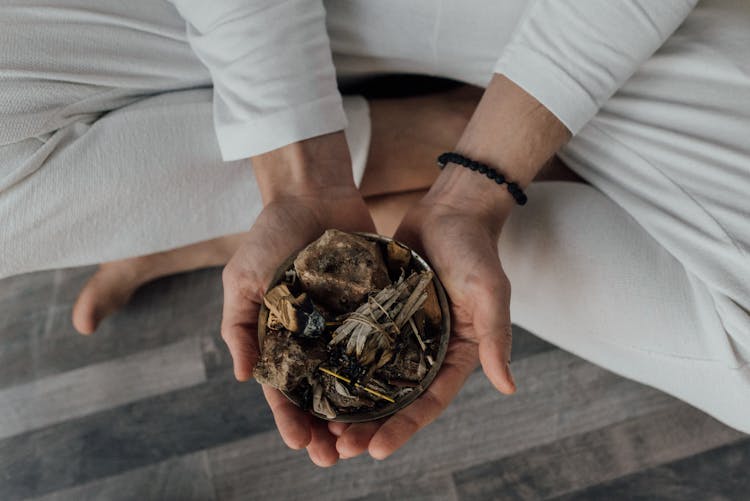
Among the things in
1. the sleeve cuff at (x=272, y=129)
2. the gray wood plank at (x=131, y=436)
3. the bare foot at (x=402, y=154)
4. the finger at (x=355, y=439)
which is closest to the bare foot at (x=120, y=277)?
the bare foot at (x=402, y=154)

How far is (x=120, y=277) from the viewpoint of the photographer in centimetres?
145

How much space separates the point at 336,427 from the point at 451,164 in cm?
47

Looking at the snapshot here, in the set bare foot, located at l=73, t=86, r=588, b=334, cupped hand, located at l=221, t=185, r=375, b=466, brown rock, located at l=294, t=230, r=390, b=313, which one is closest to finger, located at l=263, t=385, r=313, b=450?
cupped hand, located at l=221, t=185, r=375, b=466

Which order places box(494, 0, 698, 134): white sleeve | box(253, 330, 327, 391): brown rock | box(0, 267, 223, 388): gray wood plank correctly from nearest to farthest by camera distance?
box(253, 330, 327, 391): brown rock, box(494, 0, 698, 134): white sleeve, box(0, 267, 223, 388): gray wood plank

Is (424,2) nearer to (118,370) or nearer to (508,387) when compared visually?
(508,387)

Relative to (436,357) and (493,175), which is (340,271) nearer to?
(436,357)

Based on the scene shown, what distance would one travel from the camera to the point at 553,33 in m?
0.93

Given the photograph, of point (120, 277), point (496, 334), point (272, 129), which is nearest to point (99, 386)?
point (120, 277)

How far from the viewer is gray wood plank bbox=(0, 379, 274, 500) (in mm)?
1386

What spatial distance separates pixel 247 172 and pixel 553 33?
0.58 metres

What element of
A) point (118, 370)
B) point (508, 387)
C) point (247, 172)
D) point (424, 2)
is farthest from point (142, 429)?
point (424, 2)

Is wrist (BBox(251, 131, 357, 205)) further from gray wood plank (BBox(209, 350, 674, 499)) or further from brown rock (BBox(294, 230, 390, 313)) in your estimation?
gray wood plank (BBox(209, 350, 674, 499))

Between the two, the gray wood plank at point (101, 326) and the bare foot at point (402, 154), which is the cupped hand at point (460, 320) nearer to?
the bare foot at point (402, 154)

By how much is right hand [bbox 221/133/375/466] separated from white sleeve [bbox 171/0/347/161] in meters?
0.06
